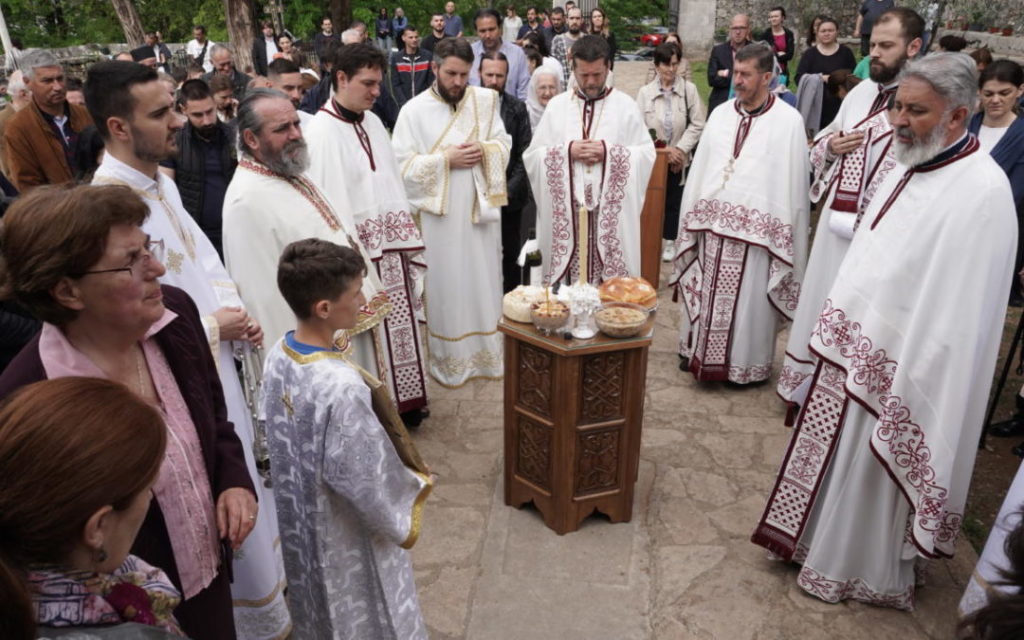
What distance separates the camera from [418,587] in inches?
134

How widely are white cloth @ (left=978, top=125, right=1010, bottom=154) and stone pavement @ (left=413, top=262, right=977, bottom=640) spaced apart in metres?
2.37

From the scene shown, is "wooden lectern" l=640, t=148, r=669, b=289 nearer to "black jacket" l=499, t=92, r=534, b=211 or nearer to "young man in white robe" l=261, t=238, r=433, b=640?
"black jacket" l=499, t=92, r=534, b=211

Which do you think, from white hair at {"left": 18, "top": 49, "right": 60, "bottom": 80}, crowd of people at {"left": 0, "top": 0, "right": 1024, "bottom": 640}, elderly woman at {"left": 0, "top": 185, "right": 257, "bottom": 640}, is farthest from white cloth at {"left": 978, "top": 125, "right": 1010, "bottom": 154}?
white hair at {"left": 18, "top": 49, "right": 60, "bottom": 80}

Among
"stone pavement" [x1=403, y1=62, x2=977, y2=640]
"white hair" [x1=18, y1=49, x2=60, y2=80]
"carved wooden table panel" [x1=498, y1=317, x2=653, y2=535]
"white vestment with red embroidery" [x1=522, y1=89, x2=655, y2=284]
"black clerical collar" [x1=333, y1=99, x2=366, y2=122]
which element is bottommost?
"stone pavement" [x1=403, y1=62, x2=977, y2=640]

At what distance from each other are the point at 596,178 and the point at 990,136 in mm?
2718

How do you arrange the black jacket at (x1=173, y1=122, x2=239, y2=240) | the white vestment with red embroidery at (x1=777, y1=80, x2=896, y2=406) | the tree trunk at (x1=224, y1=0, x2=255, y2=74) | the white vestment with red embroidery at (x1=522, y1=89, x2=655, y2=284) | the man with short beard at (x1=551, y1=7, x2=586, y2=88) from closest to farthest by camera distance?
the white vestment with red embroidery at (x1=777, y1=80, x2=896, y2=406) < the black jacket at (x1=173, y1=122, x2=239, y2=240) < the white vestment with red embroidery at (x1=522, y1=89, x2=655, y2=284) < the man with short beard at (x1=551, y1=7, x2=586, y2=88) < the tree trunk at (x1=224, y1=0, x2=255, y2=74)

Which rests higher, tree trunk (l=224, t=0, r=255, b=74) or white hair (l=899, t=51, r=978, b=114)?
white hair (l=899, t=51, r=978, b=114)

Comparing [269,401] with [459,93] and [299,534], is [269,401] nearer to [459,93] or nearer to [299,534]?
[299,534]

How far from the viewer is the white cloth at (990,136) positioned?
498 cm

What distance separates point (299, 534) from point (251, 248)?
1419 millimetres

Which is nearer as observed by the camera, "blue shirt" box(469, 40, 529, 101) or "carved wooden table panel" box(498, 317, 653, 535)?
"carved wooden table panel" box(498, 317, 653, 535)

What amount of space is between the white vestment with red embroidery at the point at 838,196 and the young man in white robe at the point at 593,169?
1212 millimetres

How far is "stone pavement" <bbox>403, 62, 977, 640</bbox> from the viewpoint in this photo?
10.4 ft

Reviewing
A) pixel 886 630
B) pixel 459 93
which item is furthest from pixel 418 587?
pixel 459 93
